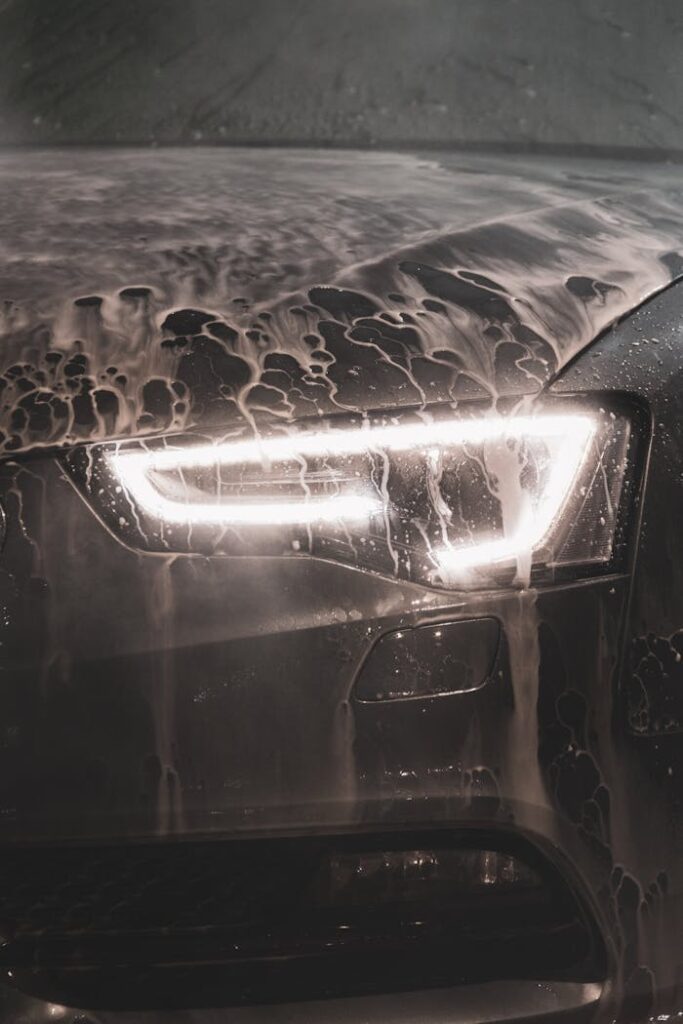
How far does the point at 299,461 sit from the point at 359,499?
0.24ft

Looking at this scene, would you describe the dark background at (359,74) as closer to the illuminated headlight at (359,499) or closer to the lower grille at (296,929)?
the illuminated headlight at (359,499)

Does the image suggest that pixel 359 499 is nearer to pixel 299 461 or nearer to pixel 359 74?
pixel 299 461

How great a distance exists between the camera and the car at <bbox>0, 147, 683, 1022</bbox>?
1.32 m

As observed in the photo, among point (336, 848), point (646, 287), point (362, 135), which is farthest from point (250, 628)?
point (362, 135)

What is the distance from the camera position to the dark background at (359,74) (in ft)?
8.38

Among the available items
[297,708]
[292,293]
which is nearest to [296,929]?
[297,708]

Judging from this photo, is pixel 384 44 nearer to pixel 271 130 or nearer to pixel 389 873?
pixel 271 130

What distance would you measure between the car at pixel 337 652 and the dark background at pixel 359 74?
1149mm

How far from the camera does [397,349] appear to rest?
55.5 inches

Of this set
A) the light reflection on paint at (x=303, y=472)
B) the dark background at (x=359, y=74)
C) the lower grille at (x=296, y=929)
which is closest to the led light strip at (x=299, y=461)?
the light reflection on paint at (x=303, y=472)

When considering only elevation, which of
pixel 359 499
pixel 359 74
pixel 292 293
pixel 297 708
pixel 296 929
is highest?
pixel 359 74

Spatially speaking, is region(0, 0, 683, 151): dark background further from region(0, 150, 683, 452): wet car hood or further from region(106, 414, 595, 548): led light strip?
region(106, 414, 595, 548): led light strip

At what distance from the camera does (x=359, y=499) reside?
134 centimetres

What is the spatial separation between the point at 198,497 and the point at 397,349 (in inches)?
10.8
